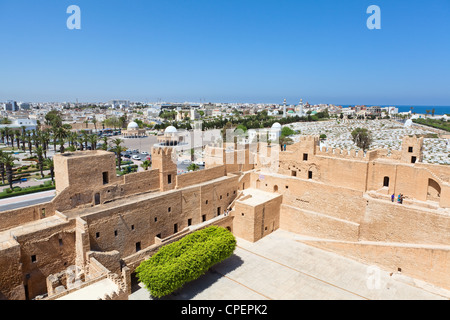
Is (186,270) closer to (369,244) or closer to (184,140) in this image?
(369,244)


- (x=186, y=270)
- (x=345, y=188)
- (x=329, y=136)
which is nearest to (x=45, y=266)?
(x=186, y=270)

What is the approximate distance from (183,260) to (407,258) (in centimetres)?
1374

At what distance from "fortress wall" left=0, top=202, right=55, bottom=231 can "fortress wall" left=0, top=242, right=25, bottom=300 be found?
2.61 meters

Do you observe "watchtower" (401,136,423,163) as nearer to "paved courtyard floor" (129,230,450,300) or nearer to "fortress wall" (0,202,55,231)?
"paved courtyard floor" (129,230,450,300)

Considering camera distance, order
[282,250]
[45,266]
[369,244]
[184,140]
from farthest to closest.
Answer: [184,140], [282,250], [369,244], [45,266]

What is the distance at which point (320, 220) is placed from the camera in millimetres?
23344

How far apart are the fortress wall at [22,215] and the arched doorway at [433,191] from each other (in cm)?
2455

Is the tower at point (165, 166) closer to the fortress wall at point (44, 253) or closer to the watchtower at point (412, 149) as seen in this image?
the fortress wall at point (44, 253)

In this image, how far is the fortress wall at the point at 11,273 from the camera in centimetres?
1412

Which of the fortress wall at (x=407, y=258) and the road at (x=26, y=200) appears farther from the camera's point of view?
the road at (x=26, y=200)

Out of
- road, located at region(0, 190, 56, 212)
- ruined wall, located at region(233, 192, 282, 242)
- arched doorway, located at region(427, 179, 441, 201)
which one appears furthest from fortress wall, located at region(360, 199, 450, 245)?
road, located at region(0, 190, 56, 212)

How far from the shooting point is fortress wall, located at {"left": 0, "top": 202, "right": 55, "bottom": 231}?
16438 millimetres

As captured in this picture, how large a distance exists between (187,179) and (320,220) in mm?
10628

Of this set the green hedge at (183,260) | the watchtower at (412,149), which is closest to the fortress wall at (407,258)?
the watchtower at (412,149)
